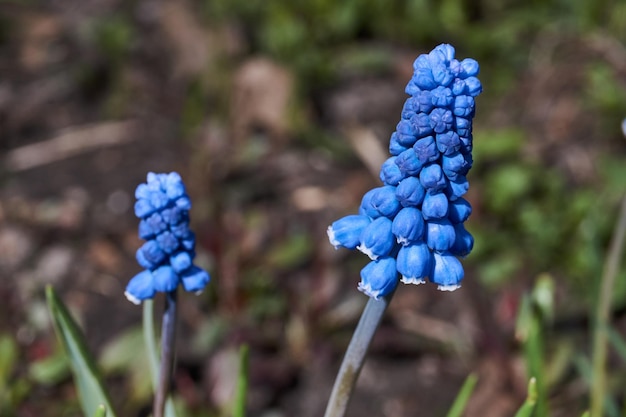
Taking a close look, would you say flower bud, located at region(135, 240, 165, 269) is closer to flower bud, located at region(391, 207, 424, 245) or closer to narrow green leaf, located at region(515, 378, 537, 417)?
flower bud, located at region(391, 207, 424, 245)

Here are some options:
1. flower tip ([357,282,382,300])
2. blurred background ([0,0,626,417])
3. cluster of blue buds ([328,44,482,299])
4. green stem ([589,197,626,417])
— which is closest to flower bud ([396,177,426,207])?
cluster of blue buds ([328,44,482,299])

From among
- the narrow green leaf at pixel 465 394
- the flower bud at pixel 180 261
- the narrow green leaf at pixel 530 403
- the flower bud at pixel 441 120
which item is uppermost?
the flower bud at pixel 180 261

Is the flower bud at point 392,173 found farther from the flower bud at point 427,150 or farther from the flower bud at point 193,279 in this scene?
the flower bud at point 193,279

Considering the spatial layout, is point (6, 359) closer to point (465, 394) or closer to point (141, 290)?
point (141, 290)

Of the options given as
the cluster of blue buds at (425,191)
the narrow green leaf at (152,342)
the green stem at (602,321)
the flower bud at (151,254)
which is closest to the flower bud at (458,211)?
the cluster of blue buds at (425,191)

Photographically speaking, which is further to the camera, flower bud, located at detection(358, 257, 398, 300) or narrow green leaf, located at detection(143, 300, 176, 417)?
narrow green leaf, located at detection(143, 300, 176, 417)
